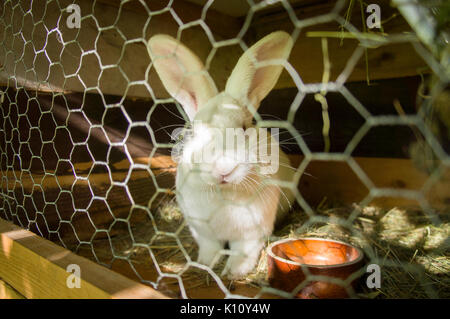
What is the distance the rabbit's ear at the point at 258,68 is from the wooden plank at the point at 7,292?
101cm

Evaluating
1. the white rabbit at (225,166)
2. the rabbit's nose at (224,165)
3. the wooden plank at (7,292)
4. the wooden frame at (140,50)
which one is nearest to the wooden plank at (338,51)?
the wooden frame at (140,50)

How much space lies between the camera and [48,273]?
1020mm

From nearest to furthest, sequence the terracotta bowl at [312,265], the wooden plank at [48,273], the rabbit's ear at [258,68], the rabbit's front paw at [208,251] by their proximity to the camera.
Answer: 1. the wooden plank at [48,273]
2. the terracotta bowl at [312,265]
3. the rabbit's ear at [258,68]
4. the rabbit's front paw at [208,251]

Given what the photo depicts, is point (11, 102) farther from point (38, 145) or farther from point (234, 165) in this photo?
point (234, 165)

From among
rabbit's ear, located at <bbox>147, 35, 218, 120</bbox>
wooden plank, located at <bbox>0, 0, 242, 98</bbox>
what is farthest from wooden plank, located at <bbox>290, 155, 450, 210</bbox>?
wooden plank, located at <bbox>0, 0, 242, 98</bbox>

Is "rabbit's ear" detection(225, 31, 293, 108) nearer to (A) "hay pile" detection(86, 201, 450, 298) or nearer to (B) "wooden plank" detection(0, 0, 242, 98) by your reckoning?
(B) "wooden plank" detection(0, 0, 242, 98)

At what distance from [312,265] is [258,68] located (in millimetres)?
699

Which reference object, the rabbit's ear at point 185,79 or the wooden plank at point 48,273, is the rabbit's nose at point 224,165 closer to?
the rabbit's ear at point 185,79

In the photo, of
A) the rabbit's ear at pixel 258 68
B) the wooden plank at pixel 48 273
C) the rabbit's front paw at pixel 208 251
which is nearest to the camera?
the wooden plank at pixel 48 273

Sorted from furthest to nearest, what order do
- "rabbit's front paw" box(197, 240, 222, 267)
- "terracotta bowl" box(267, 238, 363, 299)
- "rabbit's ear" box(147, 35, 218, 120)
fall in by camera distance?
"rabbit's front paw" box(197, 240, 222, 267) → "rabbit's ear" box(147, 35, 218, 120) → "terracotta bowl" box(267, 238, 363, 299)

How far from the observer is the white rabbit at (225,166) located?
1.15 meters

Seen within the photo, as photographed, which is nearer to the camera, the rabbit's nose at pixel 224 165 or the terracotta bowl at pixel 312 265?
the terracotta bowl at pixel 312 265

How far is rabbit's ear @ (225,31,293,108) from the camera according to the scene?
1.08 m

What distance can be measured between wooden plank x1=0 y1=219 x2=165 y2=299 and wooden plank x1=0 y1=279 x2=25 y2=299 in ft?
0.06
